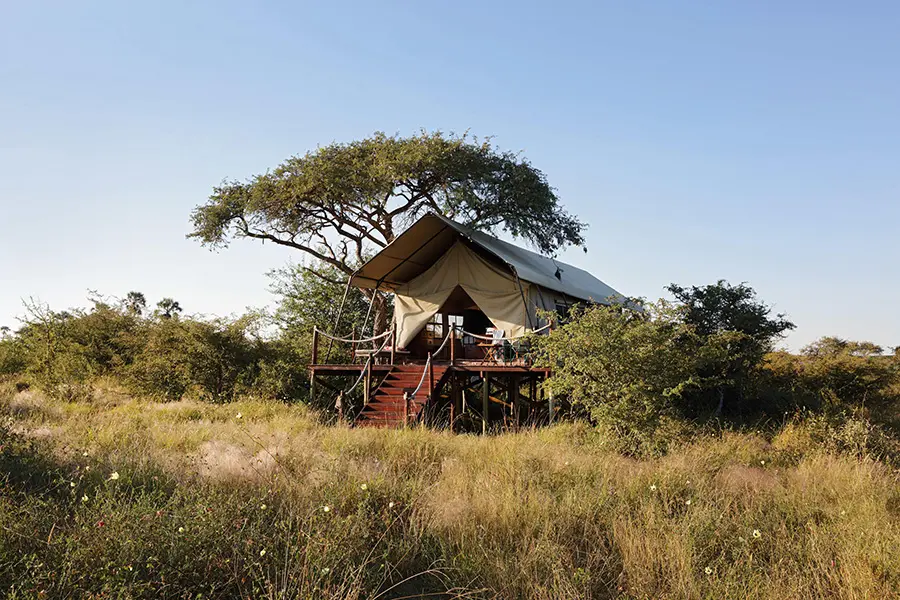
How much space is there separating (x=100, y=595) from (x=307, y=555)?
1123mm

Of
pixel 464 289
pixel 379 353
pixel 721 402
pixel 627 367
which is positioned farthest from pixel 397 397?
pixel 721 402

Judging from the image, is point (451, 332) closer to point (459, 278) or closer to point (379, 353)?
point (459, 278)

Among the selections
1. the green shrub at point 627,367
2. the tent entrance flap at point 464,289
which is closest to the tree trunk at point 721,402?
the green shrub at point 627,367

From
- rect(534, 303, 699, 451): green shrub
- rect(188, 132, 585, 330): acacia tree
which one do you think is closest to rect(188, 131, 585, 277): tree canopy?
rect(188, 132, 585, 330): acacia tree

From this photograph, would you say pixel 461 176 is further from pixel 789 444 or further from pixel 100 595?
pixel 100 595

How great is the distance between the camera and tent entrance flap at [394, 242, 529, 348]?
14031 millimetres

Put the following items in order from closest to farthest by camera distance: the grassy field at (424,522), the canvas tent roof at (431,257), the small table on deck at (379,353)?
the grassy field at (424,522), the canvas tent roof at (431,257), the small table on deck at (379,353)

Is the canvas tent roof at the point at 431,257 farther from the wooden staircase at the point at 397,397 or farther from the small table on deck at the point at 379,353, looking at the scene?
the wooden staircase at the point at 397,397

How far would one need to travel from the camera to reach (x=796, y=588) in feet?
13.1

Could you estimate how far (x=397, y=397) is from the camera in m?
12.8

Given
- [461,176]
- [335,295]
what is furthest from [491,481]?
[335,295]

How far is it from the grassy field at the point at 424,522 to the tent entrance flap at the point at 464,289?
6.40m

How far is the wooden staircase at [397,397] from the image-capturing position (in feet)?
38.6

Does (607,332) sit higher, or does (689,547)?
(607,332)
